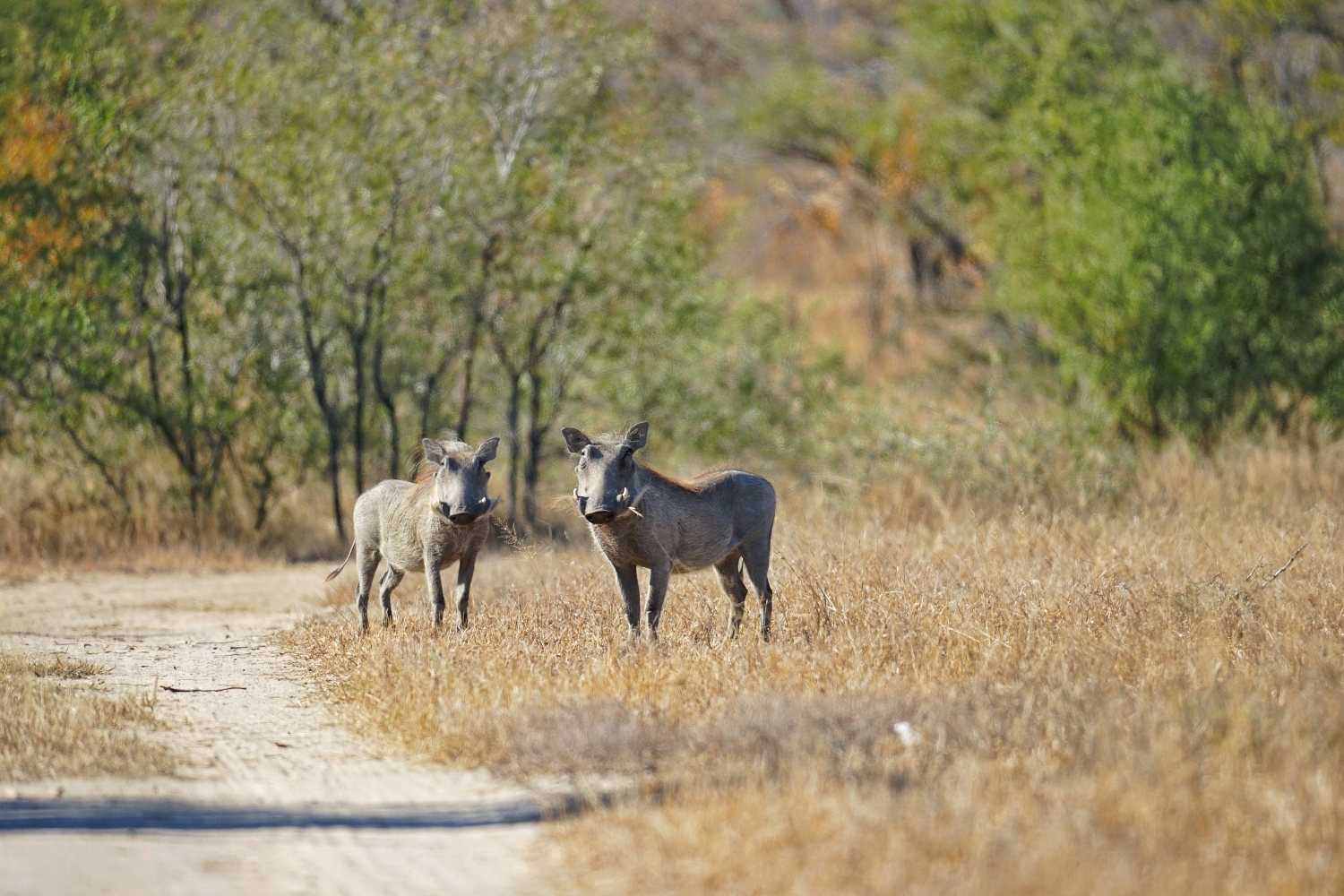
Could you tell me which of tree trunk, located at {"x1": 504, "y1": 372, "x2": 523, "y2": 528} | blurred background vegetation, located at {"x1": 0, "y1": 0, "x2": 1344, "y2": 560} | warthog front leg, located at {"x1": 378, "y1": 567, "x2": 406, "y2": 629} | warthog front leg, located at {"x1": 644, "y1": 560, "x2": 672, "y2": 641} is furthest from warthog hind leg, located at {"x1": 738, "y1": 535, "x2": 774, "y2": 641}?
tree trunk, located at {"x1": 504, "y1": 372, "x2": 523, "y2": 528}

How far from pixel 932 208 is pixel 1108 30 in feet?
21.9

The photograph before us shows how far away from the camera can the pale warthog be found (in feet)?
26.1

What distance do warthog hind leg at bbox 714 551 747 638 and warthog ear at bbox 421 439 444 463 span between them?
178 centimetres

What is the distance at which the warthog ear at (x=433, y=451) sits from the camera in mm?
9086

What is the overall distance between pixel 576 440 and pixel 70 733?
2918 millimetres

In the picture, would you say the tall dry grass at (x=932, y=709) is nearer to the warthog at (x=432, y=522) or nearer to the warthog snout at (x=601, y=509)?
the warthog at (x=432, y=522)

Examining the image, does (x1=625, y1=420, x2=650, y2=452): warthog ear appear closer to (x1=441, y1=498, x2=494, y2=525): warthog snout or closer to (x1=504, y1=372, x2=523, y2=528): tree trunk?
(x1=441, y1=498, x2=494, y2=525): warthog snout

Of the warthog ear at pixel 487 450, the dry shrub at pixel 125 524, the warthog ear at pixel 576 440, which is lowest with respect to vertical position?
the dry shrub at pixel 125 524

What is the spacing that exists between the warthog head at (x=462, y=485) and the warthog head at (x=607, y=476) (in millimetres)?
832

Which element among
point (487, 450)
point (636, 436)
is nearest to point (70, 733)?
point (487, 450)

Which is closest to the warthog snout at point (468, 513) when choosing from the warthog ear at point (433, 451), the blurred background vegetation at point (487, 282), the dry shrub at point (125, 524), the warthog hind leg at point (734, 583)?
the warthog ear at point (433, 451)

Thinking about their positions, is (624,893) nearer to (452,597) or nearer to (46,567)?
(452,597)

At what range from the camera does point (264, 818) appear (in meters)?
5.62

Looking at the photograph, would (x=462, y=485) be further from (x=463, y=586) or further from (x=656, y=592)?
(x=656, y=592)
